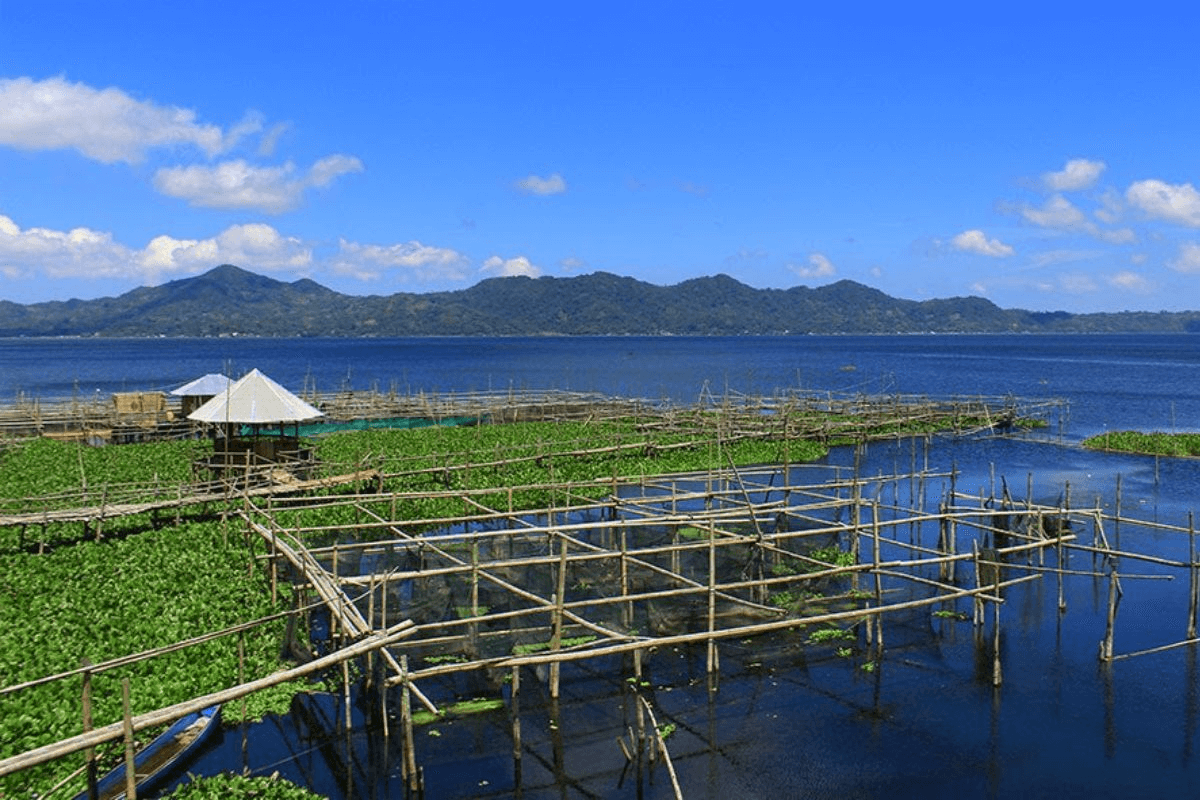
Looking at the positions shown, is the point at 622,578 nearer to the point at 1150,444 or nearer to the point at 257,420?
the point at 257,420

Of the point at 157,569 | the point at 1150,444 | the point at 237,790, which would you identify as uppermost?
the point at 1150,444

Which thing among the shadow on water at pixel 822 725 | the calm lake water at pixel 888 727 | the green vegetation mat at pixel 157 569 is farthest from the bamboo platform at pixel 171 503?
the calm lake water at pixel 888 727

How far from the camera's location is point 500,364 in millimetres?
132875

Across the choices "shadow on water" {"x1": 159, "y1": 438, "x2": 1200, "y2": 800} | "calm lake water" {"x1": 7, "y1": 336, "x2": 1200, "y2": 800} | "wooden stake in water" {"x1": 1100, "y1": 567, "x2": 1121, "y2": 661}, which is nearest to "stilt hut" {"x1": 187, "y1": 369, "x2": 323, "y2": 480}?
"shadow on water" {"x1": 159, "y1": 438, "x2": 1200, "y2": 800}

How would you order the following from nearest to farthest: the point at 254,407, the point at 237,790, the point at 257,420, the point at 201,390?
1. the point at 237,790
2. the point at 257,420
3. the point at 254,407
4. the point at 201,390

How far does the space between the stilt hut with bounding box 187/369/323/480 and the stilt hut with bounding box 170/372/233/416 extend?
313 inches

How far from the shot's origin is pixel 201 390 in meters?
35.7

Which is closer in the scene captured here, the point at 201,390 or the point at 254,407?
the point at 254,407

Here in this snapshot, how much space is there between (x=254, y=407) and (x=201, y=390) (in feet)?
32.9

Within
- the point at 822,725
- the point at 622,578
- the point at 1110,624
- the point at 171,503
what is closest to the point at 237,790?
the point at 622,578

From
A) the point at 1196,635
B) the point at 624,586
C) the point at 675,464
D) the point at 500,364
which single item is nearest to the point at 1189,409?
the point at 675,464

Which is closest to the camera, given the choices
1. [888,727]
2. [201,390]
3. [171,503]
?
[888,727]

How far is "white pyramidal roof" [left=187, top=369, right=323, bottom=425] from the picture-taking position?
2691cm

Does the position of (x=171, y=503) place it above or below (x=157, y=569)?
above
